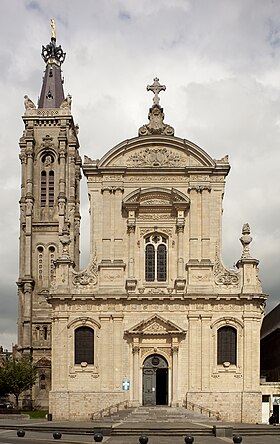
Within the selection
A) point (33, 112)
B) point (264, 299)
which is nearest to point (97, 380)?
point (264, 299)

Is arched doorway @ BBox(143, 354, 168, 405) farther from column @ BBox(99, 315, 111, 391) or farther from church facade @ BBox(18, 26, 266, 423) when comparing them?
column @ BBox(99, 315, 111, 391)

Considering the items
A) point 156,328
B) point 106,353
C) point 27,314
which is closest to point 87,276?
point 106,353

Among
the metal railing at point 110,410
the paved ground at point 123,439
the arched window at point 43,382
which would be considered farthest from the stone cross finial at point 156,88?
→ the arched window at point 43,382

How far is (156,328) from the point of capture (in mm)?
50938

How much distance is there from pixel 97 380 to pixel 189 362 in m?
5.85

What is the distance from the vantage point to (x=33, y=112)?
87.4 meters

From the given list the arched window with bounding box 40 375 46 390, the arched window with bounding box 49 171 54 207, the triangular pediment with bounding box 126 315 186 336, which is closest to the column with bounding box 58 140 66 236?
the arched window with bounding box 49 171 54 207

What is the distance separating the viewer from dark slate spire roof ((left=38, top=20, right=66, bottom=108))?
90688 millimetres

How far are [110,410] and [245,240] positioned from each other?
44.3ft

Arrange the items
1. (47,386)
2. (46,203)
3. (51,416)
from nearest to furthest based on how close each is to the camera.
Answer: (51,416) → (47,386) → (46,203)

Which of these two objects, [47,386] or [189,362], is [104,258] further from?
[47,386]

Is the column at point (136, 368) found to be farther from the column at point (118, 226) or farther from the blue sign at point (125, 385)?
the column at point (118, 226)

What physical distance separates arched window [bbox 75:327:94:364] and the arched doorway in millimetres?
3538

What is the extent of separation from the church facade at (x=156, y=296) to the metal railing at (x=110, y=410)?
0.28 meters
